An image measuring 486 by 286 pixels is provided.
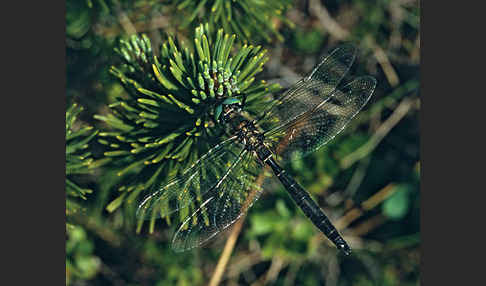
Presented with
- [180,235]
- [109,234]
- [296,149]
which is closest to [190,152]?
[180,235]

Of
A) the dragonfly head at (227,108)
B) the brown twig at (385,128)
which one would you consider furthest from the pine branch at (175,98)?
the brown twig at (385,128)

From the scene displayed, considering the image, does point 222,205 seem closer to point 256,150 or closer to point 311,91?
point 256,150

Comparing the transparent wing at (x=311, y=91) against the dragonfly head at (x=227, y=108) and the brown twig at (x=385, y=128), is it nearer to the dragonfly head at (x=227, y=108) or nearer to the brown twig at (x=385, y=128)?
the dragonfly head at (x=227, y=108)

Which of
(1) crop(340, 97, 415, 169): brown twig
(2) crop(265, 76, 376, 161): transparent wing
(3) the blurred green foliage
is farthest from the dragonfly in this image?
(1) crop(340, 97, 415, 169): brown twig

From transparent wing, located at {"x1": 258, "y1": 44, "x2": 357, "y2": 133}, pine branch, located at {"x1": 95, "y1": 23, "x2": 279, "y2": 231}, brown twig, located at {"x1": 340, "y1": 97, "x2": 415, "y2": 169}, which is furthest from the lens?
brown twig, located at {"x1": 340, "y1": 97, "x2": 415, "y2": 169}

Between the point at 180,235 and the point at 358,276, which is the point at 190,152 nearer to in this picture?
the point at 180,235

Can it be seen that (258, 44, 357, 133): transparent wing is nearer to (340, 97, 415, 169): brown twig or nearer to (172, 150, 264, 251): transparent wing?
(172, 150, 264, 251): transparent wing
